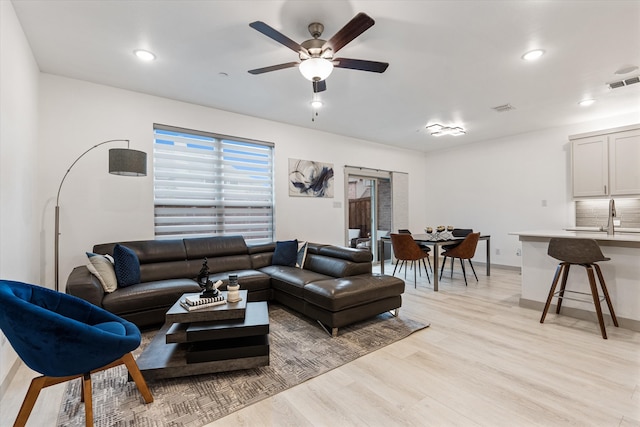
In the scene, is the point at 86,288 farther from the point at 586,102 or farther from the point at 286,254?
the point at 586,102

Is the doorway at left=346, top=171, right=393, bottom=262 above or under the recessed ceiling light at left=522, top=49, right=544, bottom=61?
under

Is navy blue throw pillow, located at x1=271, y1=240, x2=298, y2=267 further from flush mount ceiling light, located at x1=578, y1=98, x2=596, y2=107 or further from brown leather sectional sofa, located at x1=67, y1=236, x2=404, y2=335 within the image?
flush mount ceiling light, located at x1=578, y1=98, x2=596, y2=107

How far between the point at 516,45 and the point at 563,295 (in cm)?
281

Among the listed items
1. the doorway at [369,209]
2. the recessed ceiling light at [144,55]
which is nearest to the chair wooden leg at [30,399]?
the recessed ceiling light at [144,55]

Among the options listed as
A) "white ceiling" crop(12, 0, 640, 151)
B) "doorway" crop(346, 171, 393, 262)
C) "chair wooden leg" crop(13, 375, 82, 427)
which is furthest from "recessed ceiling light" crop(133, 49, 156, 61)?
"doorway" crop(346, 171, 393, 262)

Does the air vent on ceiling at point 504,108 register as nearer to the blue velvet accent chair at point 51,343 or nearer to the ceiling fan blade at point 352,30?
the ceiling fan blade at point 352,30

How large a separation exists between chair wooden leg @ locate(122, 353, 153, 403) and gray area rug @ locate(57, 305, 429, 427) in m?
0.06

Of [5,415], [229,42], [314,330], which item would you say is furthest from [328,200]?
[5,415]

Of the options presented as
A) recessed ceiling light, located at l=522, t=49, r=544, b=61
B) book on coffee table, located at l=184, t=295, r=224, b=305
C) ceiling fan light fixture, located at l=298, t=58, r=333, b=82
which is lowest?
book on coffee table, located at l=184, t=295, r=224, b=305

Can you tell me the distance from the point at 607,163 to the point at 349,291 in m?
5.00

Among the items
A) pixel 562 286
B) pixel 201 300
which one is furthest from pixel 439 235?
pixel 201 300

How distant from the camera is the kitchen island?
297 cm

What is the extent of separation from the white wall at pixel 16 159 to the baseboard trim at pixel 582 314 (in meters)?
5.11

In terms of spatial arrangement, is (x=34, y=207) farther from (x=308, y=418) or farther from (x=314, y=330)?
(x=308, y=418)
